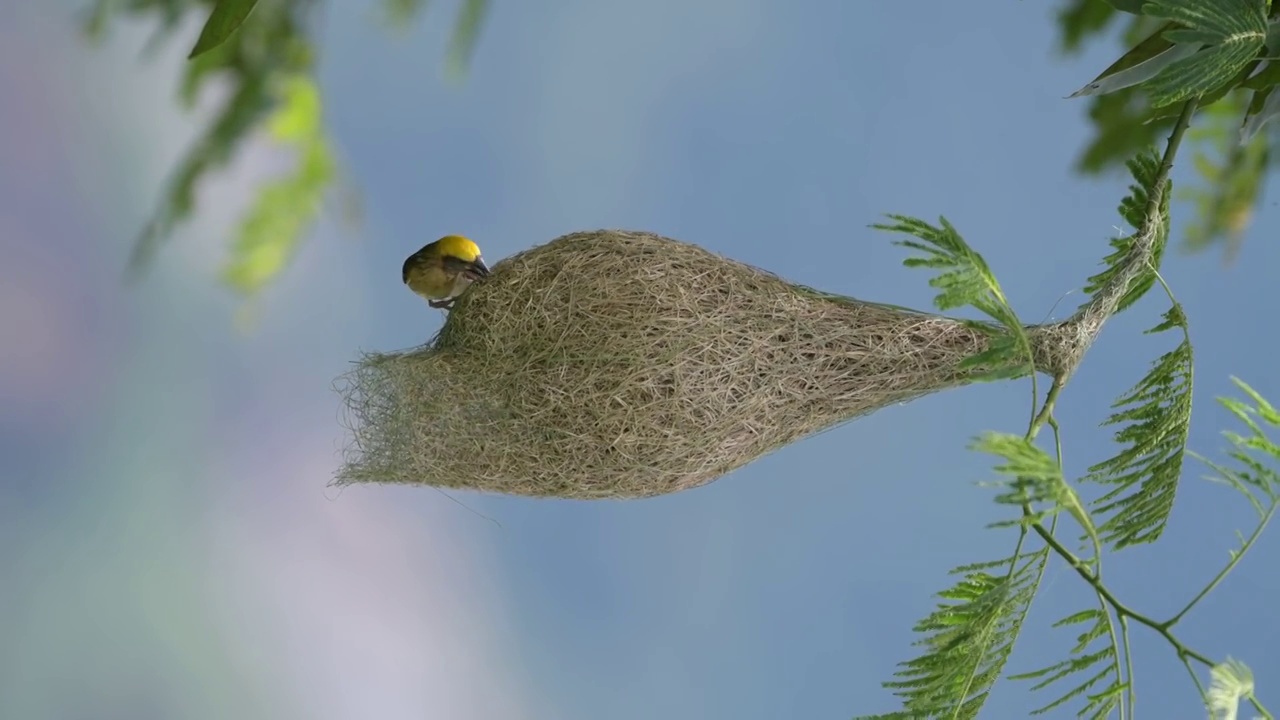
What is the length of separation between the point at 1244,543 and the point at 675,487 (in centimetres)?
66

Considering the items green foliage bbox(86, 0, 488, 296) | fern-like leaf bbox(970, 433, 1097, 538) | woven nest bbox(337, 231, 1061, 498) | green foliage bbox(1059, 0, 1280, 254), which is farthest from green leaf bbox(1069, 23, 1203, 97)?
green foliage bbox(86, 0, 488, 296)

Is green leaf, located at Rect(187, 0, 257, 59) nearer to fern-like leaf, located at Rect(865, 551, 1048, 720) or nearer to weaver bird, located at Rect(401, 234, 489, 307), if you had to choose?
weaver bird, located at Rect(401, 234, 489, 307)

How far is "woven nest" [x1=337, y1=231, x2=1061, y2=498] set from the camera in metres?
1.46

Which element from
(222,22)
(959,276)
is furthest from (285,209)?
(959,276)

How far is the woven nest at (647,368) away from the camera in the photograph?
57.6 inches

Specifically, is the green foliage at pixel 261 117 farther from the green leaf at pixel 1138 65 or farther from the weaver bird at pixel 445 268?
the green leaf at pixel 1138 65

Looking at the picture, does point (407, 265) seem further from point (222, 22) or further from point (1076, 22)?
point (1076, 22)

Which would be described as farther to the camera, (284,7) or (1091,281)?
(284,7)

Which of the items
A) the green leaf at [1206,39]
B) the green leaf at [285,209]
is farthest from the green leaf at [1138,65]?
the green leaf at [285,209]

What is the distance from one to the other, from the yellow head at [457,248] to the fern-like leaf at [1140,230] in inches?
32.6

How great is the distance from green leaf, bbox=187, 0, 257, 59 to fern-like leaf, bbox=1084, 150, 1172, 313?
1.15 m

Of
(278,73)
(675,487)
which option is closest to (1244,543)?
(675,487)

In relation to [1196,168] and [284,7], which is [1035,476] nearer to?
[284,7]

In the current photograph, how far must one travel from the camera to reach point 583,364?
1472 millimetres
